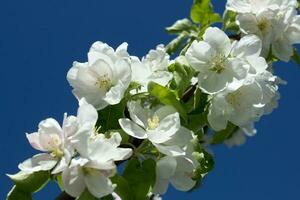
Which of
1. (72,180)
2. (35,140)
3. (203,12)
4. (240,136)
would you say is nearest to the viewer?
(72,180)

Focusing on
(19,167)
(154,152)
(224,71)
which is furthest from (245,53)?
(19,167)

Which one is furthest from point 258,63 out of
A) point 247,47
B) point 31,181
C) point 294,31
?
point 31,181

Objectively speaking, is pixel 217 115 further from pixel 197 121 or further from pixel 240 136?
pixel 240 136

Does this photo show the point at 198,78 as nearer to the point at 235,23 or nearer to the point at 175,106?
the point at 175,106

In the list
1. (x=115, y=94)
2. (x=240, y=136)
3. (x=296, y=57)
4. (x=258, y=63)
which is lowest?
(x=240, y=136)

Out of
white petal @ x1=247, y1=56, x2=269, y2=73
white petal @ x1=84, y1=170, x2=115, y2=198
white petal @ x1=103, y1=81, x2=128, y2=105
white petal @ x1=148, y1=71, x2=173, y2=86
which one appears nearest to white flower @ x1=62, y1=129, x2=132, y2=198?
white petal @ x1=84, y1=170, x2=115, y2=198

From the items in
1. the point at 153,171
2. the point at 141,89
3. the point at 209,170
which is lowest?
the point at 209,170

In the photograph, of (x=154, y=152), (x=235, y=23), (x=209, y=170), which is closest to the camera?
(x=154, y=152)
